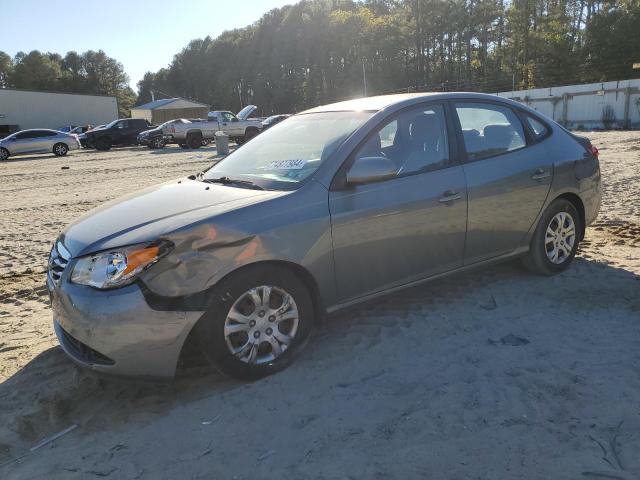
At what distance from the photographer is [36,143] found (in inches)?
1058

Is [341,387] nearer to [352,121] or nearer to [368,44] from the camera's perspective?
[352,121]

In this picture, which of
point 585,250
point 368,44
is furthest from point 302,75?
point 585,250

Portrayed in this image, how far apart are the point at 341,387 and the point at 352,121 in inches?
72.7

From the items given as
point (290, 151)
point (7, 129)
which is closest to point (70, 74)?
point (7, 129)

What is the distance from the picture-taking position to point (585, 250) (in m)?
5.63

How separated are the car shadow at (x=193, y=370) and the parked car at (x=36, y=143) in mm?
26126

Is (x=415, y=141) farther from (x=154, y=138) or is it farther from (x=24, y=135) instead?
(x=154, y=138)

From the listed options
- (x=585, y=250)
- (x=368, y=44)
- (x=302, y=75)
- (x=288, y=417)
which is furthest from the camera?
(x=302, y=75)

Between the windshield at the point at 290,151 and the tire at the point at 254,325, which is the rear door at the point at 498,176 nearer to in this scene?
the windshield at the point at 290,151

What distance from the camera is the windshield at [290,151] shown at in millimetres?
3646

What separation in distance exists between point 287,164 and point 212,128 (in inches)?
1032

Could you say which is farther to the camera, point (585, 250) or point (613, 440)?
point (585, 250)

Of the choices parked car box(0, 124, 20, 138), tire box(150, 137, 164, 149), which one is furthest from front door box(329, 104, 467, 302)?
parked car box(0, 124, 20, 138)

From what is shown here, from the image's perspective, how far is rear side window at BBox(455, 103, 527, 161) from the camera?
4250mm
